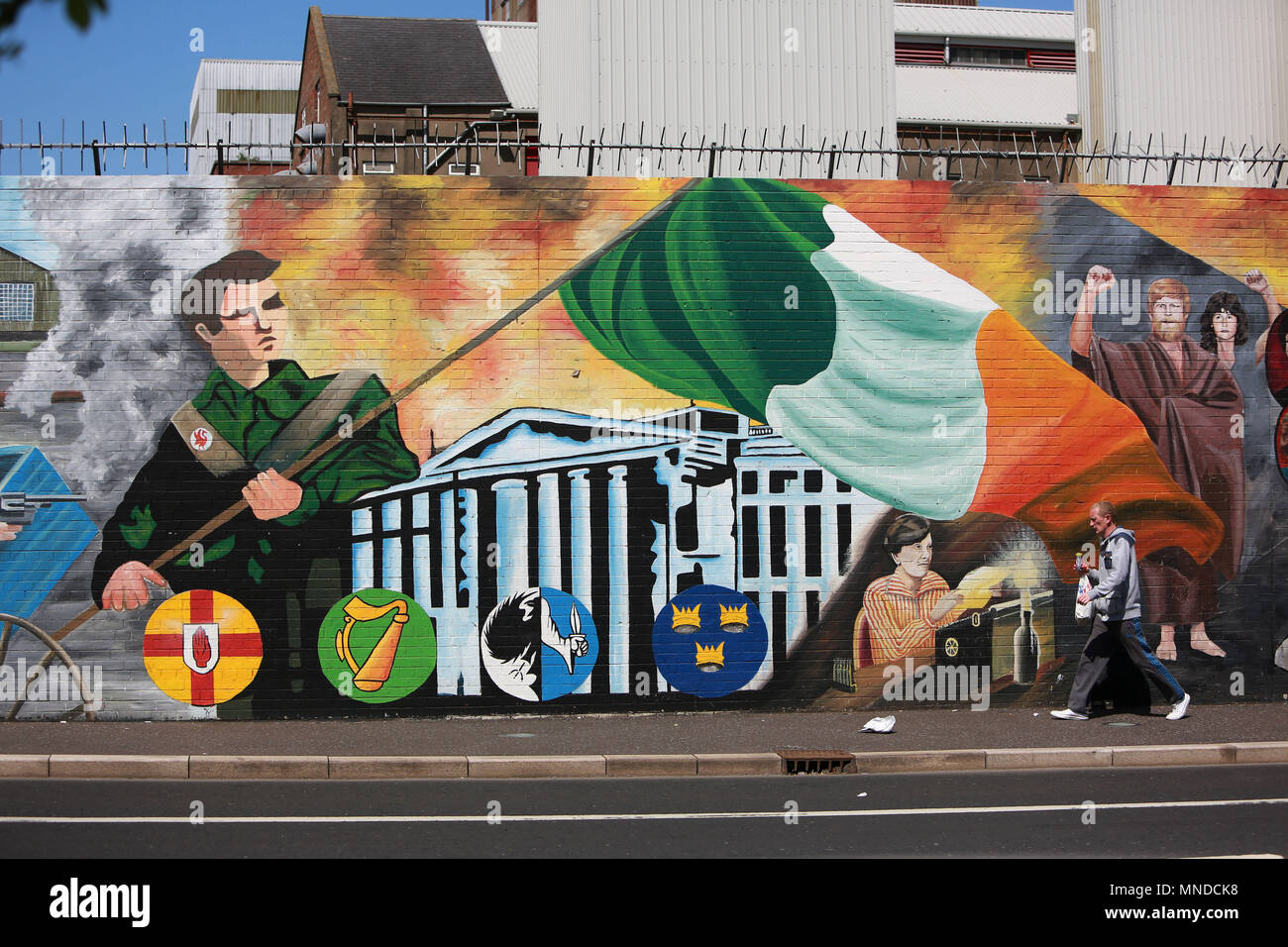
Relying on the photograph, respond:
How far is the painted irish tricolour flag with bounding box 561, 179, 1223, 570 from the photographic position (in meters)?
12.1

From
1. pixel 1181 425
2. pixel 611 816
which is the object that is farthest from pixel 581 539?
pixel 1181 425

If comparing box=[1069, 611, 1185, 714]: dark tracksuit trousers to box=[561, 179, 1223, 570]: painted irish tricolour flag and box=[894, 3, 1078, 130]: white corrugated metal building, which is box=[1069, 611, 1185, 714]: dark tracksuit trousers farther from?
box=[894, 3, 1078, 130]: white corrugated metal building

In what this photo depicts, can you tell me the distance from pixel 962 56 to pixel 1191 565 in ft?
128

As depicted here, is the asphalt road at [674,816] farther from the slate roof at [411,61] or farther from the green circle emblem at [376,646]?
the slate roof at [411,61]

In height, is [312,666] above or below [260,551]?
below

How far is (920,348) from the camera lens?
12344 mm

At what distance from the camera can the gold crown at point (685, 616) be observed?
12086mm

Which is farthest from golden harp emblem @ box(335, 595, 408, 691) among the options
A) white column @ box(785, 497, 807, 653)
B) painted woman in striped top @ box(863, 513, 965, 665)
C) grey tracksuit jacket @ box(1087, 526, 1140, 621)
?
grey tracksuit jacket @ box(1087, 526, 1140, 621)

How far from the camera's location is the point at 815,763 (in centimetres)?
1009

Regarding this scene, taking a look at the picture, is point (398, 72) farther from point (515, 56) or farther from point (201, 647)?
point (201, 647)

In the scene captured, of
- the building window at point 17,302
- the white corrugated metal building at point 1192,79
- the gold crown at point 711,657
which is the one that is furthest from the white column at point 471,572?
the white corrugated metal building at point 1192,79

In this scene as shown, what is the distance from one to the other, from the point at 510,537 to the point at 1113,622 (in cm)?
560

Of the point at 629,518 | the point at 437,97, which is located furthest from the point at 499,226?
the point at 437,97

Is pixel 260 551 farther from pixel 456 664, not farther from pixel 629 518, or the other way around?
pixel 629 518
